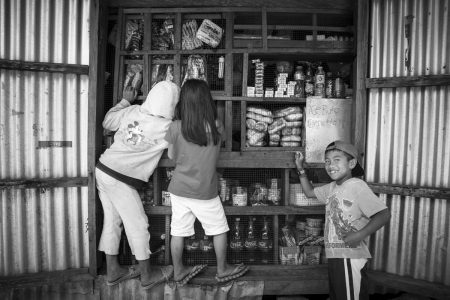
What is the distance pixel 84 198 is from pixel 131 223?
0.52 m

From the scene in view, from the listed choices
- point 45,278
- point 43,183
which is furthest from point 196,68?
point 45,278

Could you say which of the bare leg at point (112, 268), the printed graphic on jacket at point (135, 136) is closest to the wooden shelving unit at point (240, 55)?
the printed graphic on jacket at point (135, 136)

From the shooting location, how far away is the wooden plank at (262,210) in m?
3.38

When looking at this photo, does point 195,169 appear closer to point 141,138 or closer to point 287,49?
point 141,138

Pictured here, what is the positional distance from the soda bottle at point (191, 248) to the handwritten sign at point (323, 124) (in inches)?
58.2

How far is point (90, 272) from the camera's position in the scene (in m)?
3.19

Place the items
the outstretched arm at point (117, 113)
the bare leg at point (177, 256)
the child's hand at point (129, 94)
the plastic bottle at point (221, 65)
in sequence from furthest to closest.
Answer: the plastic bottle at point (221, 65) < the child's hand at point (129, 94) < the outstretched arm at point (117, 113) < the bare leg at point (177, 256)

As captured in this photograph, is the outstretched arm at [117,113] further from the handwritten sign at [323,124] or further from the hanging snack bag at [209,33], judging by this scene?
the handwritten sign at [323,124]

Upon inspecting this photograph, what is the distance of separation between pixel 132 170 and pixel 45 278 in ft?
4.24

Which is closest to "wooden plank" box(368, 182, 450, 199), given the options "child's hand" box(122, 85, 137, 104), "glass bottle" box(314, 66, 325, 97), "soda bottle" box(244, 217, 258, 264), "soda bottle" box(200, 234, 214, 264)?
"glass bottle" box(314, 66, 325, 97)

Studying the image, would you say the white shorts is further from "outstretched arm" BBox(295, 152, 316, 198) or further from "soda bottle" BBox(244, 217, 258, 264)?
"outstretched arm" BBox(295, 152, 316, 198)

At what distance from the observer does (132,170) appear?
3.09 m

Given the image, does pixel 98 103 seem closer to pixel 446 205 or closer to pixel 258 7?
pixel 258 7

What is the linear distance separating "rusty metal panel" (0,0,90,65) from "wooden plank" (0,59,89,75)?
63 mm
